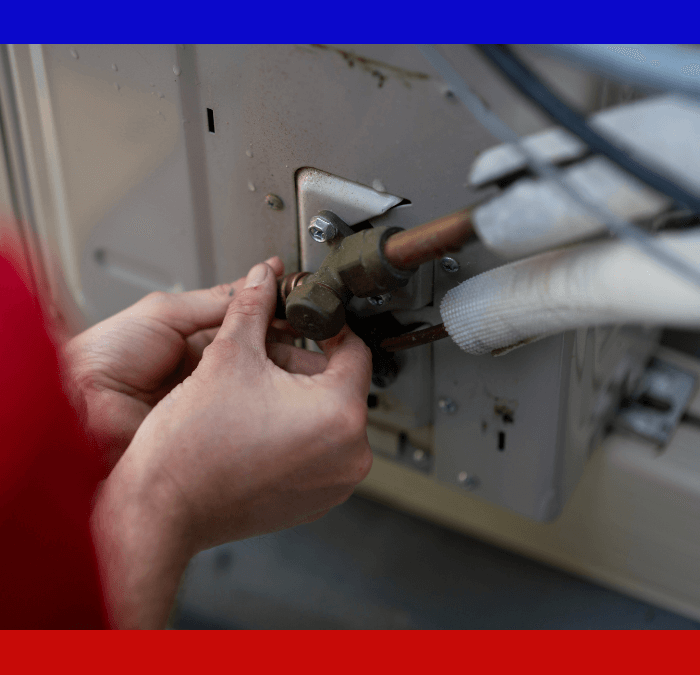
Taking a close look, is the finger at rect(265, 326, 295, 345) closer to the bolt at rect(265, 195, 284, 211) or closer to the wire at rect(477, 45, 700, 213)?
the bolt at rect(265, 195, 284, 211)

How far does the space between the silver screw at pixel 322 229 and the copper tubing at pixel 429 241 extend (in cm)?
9

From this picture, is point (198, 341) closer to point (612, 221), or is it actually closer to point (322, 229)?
point (322, 229)

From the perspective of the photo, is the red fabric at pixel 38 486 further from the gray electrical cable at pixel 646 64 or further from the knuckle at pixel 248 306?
the gray electrical cable at pixel 646 64

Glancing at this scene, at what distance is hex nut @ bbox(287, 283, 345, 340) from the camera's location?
1.96 ft

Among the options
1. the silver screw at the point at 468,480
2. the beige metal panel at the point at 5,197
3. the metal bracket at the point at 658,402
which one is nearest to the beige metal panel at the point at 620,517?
the metal bracket at the point at 658,402

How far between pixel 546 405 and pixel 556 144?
1.02 feet

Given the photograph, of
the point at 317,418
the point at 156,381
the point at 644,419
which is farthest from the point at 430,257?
the point at 644,419

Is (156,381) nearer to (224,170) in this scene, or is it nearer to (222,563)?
(224,170)

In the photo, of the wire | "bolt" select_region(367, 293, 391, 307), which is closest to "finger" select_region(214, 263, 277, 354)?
"bolt" select_region(367, 293, 391, 307)

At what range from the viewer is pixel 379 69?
21.9 inches

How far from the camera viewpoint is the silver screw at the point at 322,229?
0.64 meters

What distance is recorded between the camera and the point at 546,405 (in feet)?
2.22

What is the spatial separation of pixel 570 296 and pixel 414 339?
0.20m

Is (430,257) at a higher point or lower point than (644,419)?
higher
